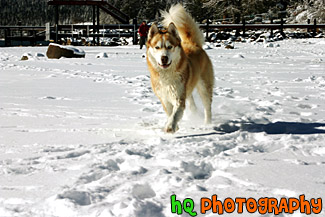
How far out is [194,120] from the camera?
17.5 ft

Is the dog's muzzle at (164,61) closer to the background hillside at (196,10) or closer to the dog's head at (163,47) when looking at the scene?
the dog's head at (163,47)

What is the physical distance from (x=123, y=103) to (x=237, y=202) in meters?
4.10

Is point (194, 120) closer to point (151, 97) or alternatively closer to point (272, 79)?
point (151, 97)

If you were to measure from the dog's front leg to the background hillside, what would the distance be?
112 feet

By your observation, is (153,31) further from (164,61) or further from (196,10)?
(196,10)

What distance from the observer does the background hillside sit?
129 feet

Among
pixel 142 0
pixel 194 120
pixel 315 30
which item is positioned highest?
pixel 142 0

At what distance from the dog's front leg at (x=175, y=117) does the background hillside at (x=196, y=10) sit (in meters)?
34.0

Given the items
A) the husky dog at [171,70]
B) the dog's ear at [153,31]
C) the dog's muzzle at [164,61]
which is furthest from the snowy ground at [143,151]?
the dog's ear at [153,31]

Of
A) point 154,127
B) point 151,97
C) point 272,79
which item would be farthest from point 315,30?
point 154,127

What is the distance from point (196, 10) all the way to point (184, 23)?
136ft

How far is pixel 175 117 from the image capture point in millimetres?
4285

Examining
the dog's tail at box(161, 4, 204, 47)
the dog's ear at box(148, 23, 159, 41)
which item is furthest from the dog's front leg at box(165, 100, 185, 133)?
the dog's tail at box(161, 4, 204, 47)

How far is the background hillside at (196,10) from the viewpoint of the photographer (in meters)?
39.2
